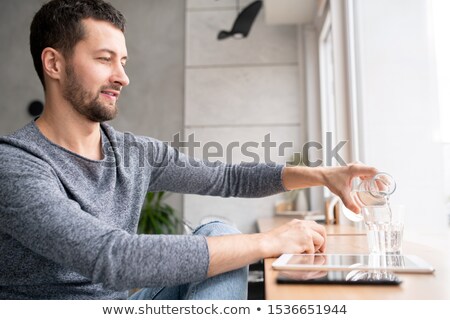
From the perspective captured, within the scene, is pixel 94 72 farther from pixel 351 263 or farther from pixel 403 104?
pixel 403 104

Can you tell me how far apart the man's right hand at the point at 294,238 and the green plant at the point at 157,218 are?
2.71 meters

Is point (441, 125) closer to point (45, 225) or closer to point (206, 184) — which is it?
point (206, 184)

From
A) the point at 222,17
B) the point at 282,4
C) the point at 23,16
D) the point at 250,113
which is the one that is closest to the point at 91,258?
the point at 282,4

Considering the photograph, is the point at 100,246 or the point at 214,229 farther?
the point at 214,229

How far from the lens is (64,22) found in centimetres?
122

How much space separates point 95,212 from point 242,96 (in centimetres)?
288

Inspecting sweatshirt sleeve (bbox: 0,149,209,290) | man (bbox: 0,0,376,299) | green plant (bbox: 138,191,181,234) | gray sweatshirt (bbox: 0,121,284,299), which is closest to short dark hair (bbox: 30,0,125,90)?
man (bbox: 0,0,376,299)

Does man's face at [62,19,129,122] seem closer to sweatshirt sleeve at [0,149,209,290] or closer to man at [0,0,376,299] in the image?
man at [0,0,376,299]

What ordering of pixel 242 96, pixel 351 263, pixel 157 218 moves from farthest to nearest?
pixel 242 96 → pixel 157 218 → pixel 351 263

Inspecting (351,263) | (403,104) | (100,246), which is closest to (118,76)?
(100,246)

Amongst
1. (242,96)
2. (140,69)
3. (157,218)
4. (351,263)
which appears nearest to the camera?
(351,263)

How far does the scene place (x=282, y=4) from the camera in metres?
3.28

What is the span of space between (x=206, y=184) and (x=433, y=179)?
100 cm

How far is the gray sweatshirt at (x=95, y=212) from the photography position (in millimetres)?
782
